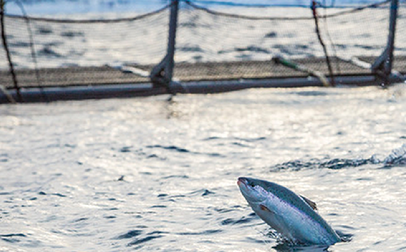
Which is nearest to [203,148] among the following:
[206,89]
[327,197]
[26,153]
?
[26,153]

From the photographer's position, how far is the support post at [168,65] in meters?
12.5

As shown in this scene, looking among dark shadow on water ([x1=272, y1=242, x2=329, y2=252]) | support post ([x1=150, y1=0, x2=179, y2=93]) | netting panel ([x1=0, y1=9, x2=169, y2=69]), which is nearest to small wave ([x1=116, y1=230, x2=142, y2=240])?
dark shadow on water ([x1=272, y1=242, x2=329, y2=252])

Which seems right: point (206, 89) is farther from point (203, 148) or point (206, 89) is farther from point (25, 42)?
point (25, 42)

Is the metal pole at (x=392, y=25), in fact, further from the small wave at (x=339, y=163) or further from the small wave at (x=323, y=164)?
the small wave at (x=323, y=164)

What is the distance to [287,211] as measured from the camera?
4297mm

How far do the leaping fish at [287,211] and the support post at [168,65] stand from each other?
8.43 meters

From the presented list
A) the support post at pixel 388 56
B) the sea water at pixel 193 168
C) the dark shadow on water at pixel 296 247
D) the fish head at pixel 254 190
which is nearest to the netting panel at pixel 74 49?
the support post at pixel 388 56

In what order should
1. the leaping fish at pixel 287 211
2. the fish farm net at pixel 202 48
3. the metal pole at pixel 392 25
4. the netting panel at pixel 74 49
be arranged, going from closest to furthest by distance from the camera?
the leaping fish at pixel 287 211 < the metal pole at pixel 392 25 < the fish farm net at pixel 202 48 < the netting panel at pixel 74 49

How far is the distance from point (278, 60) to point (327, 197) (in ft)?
28.5

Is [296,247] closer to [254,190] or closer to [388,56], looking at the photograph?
[254,190]

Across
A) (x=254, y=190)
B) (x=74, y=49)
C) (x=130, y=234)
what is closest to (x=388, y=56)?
(x=130, y=234)

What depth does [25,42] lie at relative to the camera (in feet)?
93.9

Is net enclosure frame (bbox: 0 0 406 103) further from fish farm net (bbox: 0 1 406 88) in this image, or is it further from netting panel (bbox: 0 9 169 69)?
netting panel (bbox: 0 9 169 69)

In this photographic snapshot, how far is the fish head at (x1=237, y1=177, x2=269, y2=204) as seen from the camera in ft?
14.3
